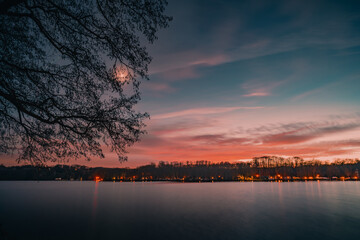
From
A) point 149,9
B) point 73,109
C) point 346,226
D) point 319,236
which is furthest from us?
point 346,226

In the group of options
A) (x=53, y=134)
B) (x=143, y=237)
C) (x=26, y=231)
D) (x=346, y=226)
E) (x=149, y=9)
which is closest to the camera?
(x=149, y=9)

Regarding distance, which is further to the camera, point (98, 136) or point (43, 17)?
point (98, 136)

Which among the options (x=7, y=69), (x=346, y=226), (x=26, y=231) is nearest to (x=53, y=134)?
(x=7, y=69)

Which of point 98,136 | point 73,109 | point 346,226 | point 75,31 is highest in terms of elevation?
point 75,31

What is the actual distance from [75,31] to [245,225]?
83.5ft

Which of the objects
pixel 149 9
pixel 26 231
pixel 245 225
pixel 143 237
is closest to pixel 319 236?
pixel 245 225

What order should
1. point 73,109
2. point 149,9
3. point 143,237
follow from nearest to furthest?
point 149,9 → point 73,109 → point 143,237

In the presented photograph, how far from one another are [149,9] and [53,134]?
5376 millimetres

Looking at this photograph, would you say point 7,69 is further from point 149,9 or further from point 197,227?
point 197,227

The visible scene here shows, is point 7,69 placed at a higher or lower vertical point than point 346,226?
higher

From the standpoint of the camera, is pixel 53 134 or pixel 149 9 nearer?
pixel 149 9

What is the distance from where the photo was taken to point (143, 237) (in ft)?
59.6

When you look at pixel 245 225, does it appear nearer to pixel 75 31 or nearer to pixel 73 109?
pixel 73 109

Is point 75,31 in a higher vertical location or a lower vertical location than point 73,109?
higher
